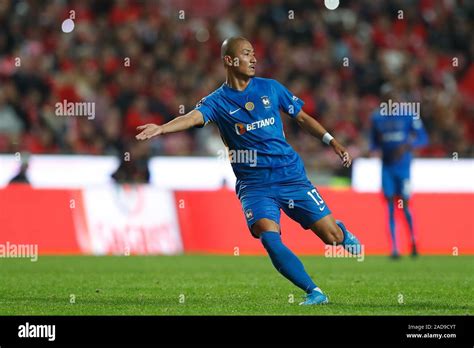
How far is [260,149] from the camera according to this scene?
424 inches

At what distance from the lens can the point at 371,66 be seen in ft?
84.4

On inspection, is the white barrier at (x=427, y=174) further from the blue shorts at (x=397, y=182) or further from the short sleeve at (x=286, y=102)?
the short sleeve at (x=286, y=102)

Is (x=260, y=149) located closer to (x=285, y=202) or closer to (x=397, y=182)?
(x=285, y=202)

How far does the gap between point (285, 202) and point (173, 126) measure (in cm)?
146

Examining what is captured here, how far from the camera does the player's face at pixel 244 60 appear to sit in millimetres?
10633

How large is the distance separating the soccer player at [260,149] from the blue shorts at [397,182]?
8296mm

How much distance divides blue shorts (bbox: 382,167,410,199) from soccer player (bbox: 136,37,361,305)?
8.30m

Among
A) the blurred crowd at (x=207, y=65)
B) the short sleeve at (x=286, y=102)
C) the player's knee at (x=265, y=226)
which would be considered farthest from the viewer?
the blurred crowd at (x=207, y=65)

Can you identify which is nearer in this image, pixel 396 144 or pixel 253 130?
pixel 253 130

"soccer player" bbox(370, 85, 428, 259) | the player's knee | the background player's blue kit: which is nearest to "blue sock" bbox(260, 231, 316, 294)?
the player's knee

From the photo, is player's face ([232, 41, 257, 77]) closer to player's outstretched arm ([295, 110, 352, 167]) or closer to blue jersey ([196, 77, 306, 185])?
blue jersey ([196, 77, 306, 185])

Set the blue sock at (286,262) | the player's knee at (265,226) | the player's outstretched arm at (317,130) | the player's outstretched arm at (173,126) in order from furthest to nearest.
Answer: the player's outstretched arm at (317,130), the player's knee at (265,226), the blue sock at (286,262), the player's outstretched arm at (173,126)

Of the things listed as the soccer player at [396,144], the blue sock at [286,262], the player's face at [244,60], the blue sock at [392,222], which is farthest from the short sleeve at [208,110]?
the soccer player at [396,144]

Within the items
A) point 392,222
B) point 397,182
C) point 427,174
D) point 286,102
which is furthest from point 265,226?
point 427,174
